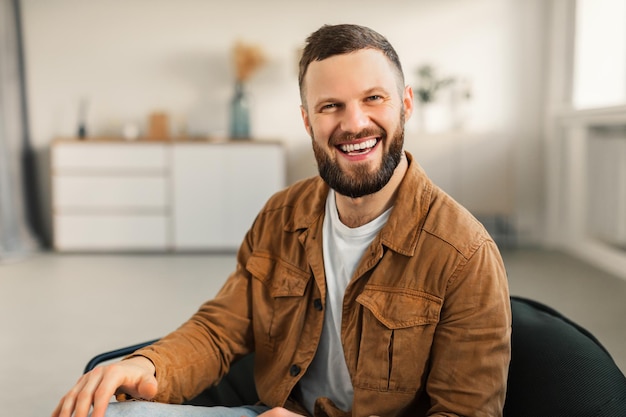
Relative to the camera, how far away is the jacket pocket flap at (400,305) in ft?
4.31

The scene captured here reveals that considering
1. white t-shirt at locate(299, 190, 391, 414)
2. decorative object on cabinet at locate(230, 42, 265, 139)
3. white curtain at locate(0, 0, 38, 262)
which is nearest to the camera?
white t-shirt at locate(299, 190, 391, 414)

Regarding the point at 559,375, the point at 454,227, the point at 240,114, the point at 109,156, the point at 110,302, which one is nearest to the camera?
the point at 454,227

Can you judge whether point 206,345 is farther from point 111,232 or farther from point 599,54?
point 599,54

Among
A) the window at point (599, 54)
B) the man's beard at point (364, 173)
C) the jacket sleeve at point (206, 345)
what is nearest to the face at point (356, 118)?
the man's beard at point (364, 173)

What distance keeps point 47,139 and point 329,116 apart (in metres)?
5.67

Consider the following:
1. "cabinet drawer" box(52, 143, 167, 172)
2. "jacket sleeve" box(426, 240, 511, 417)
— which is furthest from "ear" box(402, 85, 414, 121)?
"cabinet drawer" box(52, 143, 167, 172)

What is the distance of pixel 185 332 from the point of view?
1513 millimetres

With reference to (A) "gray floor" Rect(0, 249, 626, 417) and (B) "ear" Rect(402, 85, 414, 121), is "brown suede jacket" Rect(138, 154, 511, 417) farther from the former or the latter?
(A) "gray floor" Rect(0, 249, 626, 417)

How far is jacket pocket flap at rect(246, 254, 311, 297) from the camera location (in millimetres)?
1517

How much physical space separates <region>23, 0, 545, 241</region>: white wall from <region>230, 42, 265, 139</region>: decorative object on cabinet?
199 millimetres

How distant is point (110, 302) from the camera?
4176 millimetres

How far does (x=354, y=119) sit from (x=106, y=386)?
70 centimetres

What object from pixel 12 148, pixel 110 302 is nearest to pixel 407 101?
pixel 110 302

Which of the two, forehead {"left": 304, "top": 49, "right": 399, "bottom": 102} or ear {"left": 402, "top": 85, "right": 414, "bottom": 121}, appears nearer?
forehead {"left": 304, "top": 49, "right": 399, "bottom": 102}
